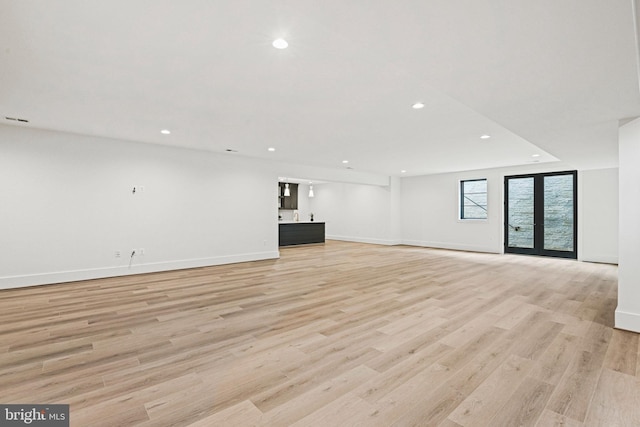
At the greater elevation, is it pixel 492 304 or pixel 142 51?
pixel 142 51

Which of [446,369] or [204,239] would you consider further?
[204,239]

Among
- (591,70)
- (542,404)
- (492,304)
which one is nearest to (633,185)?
(591,70)

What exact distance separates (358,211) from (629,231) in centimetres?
907

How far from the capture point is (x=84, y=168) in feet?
17.3

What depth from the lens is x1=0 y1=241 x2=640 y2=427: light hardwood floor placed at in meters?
1.82

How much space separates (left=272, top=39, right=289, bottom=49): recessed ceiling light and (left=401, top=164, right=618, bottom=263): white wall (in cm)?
832

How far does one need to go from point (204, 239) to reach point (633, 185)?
22.5ft

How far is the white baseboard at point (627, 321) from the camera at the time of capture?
3109mm

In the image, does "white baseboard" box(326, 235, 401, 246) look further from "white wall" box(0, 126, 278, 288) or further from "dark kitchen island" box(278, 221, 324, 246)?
"white wall" box(0, 126, 278, 288)

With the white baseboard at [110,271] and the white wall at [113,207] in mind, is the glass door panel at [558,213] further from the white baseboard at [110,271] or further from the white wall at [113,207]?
the white baseboard at [110,271]

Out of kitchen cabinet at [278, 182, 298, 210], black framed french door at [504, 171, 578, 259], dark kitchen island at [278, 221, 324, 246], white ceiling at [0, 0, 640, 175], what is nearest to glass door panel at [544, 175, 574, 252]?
black framed french door at [504, 171, 578, 259]

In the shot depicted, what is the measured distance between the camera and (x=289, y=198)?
13.3m

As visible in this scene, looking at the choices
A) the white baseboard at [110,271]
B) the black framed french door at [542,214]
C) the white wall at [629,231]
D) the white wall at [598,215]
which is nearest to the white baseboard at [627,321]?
the white wall at [629,231]

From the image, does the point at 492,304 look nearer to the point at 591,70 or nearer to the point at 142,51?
the point at 591,70
